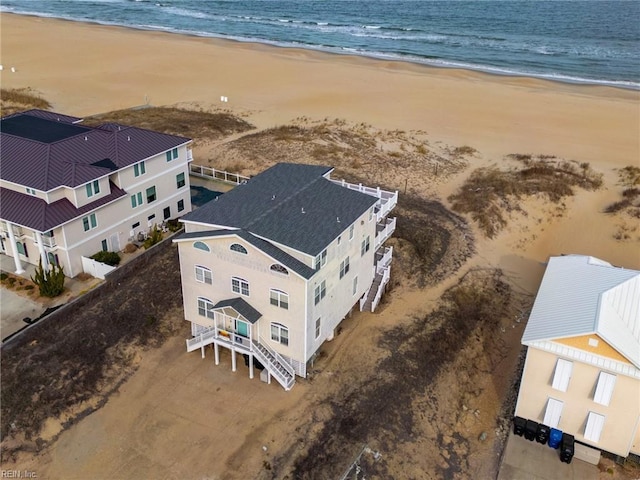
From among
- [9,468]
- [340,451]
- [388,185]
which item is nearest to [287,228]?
[340,451]

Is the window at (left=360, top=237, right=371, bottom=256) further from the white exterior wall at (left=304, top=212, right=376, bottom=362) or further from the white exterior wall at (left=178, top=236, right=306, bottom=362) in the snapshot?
the white exterior wall at (left=178, top=236, right=306, bottom=362)

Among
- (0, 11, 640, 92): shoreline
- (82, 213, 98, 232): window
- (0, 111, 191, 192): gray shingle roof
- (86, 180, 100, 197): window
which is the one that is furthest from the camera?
(0, 11, 640, 92): shoreline

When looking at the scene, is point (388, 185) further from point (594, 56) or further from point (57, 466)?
point (594, 56)

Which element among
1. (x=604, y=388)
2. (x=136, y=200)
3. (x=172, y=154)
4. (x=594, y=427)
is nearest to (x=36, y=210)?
(x=136, y=200)

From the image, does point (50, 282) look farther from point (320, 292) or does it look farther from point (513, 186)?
point (513, 186)

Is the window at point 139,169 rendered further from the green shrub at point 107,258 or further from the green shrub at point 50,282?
the green shrub at point 50,282

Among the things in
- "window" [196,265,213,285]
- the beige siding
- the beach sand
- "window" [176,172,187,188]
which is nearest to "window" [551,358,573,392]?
the beige siding
